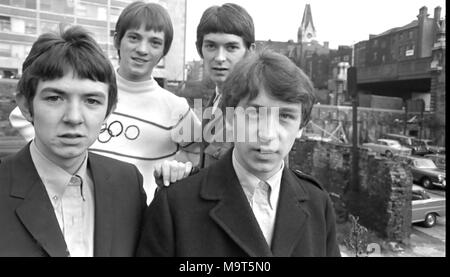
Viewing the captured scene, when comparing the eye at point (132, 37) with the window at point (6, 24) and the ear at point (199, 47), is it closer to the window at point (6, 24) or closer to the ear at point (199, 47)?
the ear at point (199, 47)

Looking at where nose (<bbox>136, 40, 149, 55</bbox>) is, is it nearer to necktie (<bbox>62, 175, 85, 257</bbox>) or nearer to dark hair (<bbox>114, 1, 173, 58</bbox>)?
dark hair (<bbox>114, 1, 173, 58</bbox>)

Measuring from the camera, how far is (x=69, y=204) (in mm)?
1085

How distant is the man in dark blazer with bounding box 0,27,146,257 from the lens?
98cm

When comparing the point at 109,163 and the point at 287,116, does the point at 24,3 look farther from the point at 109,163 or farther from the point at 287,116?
the point at 287,116

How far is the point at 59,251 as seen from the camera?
0.99 m

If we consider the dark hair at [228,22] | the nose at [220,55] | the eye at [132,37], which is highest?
the dark hair at [228,22]

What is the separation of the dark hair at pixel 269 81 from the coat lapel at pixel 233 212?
264 mm

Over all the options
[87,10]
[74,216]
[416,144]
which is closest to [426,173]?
[416,144]

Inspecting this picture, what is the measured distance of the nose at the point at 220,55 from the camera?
1.72m

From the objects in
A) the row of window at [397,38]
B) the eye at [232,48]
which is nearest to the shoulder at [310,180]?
the eye at [232,48]

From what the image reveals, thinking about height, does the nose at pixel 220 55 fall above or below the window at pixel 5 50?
below

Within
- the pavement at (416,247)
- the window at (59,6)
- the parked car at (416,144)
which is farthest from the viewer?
the parked car at (416,144)
